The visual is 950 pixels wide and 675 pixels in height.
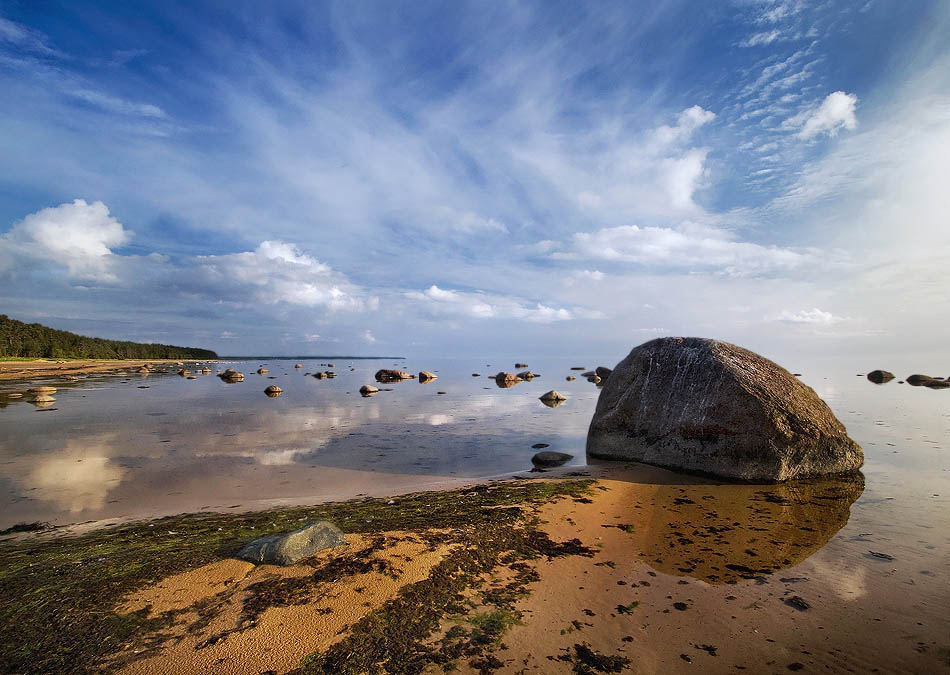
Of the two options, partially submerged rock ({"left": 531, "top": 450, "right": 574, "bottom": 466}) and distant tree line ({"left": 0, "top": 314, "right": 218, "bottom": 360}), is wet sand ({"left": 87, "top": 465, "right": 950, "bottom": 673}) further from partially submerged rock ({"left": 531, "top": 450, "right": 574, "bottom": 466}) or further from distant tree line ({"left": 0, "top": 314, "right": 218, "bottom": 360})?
distant tree line ({"left": 0, "top": 314, "right": 218, "bottom": 360})

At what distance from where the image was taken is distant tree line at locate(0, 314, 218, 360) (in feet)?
282

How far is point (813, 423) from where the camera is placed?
34.4 ft

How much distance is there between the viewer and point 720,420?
35.1 feet

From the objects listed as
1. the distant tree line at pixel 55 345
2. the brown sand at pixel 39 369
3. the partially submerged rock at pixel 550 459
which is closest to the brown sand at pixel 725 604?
the partially submerged rock at pixel 550 459

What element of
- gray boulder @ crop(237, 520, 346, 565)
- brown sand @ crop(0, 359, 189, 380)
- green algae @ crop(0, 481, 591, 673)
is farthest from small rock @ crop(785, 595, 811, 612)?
brown sand @ crop(0, 359, 189, 380)

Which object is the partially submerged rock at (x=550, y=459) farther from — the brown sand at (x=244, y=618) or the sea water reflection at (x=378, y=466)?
the brown sand at (x=244, y=618)

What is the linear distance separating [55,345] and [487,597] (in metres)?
134

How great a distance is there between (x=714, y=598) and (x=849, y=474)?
879 centimetres

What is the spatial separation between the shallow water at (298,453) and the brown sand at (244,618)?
451 cm

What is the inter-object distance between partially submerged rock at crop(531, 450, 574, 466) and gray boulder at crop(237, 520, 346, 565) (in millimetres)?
8283

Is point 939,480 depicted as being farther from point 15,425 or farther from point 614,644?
point 15,425

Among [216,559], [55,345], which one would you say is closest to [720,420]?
[216,559]

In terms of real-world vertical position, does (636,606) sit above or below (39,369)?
below

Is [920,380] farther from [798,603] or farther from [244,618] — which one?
[244,618]
